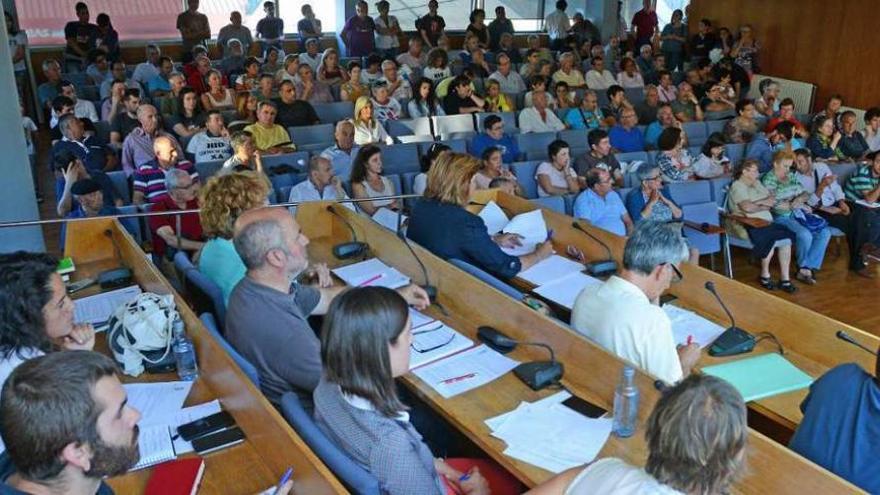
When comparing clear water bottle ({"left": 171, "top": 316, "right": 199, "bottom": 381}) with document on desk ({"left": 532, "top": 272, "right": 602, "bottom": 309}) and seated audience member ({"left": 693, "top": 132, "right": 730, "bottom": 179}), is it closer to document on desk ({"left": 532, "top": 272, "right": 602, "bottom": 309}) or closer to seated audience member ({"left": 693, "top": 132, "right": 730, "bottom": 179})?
document on desk ({"left": 532, "top": 272, "right": 602, "bottom": 309})

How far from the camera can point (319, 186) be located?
16.9ft

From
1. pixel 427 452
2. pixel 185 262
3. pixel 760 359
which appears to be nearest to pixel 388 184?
pixel 185 262

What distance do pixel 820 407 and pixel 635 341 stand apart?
0.62 meters

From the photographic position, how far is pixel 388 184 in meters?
5.43

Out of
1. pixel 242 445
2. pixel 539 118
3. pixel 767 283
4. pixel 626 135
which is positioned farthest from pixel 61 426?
pixel 539 118

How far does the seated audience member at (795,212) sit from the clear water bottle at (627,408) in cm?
390

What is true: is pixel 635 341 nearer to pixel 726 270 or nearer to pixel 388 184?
pixel 388 184

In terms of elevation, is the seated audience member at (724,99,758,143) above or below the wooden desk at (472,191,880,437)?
→ above

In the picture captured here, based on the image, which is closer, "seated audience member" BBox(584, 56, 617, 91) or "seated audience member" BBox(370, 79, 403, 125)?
"seated audience member" BBox(370, 79, 403, 125)

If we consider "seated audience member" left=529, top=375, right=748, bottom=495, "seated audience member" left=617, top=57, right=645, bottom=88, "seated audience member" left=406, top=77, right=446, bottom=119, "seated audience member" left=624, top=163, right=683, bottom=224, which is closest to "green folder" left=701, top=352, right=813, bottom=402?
"seated audience member" left=529, top=375, right=748, bottom=495

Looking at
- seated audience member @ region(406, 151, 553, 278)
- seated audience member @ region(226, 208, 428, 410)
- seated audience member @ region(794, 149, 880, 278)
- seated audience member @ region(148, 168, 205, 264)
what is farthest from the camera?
seated audience member @ region(794, 149, 880, 278)

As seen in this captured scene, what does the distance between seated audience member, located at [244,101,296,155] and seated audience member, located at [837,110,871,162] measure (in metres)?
5.18

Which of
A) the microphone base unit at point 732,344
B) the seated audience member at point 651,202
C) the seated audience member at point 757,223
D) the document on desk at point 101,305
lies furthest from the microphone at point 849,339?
the seated audience member at point 757,223

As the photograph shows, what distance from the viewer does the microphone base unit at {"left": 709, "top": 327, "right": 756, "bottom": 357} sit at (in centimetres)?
300
